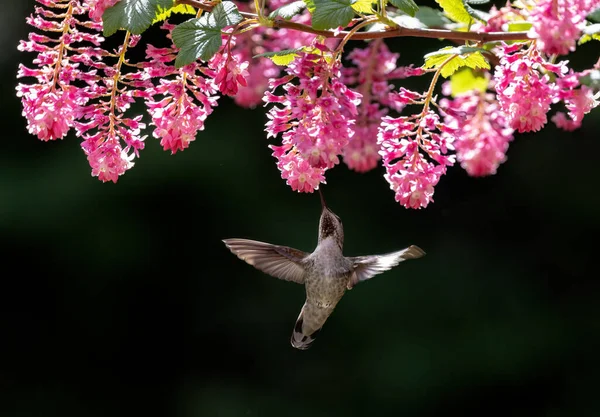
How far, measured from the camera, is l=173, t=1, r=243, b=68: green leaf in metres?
1.10

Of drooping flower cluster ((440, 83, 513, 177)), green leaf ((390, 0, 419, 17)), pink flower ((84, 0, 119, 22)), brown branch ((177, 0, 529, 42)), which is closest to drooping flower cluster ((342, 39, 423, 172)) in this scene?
drooping flower cluster ((440, 83, 513, 177))

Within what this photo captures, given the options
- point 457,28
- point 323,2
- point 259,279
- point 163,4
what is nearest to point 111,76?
point 163,4

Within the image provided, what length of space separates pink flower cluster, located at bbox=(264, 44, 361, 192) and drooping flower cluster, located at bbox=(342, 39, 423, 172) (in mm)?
487

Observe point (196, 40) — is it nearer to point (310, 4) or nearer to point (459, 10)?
point (310, 4)

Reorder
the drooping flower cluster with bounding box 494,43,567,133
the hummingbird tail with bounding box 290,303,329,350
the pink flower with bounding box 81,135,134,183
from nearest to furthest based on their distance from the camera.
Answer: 1. the drooping flower cluster with bounding box 494,43,567,133
2. the pink flower with bounding box 81,135,134,183
3. the hummingbird tail with bounding box 290,303,329,350

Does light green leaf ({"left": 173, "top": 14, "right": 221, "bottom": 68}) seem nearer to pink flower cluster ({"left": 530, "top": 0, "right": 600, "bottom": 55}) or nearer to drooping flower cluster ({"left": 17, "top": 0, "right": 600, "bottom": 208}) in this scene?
drooping flower cluster ({"left": 17, "top": 0, "right": 600, "bottom": 208})

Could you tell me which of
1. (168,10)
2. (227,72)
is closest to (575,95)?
(227,72)

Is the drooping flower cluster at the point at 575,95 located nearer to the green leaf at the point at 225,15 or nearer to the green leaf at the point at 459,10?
the green leaf at the point at 459,10

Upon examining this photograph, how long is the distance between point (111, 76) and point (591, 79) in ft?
2.39

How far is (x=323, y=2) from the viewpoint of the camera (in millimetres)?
1104

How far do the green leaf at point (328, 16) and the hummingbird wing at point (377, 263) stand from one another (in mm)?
562

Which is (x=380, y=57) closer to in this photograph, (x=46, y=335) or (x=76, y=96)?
(x=76, y=96)

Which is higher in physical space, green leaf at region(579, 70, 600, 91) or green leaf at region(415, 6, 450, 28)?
green leaf at region(579, 70, 600, 91)

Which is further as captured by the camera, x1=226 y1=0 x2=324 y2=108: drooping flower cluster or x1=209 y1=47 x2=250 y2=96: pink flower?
x1=226 y1=0 x2=324 y2=108: drooping flower cluster
